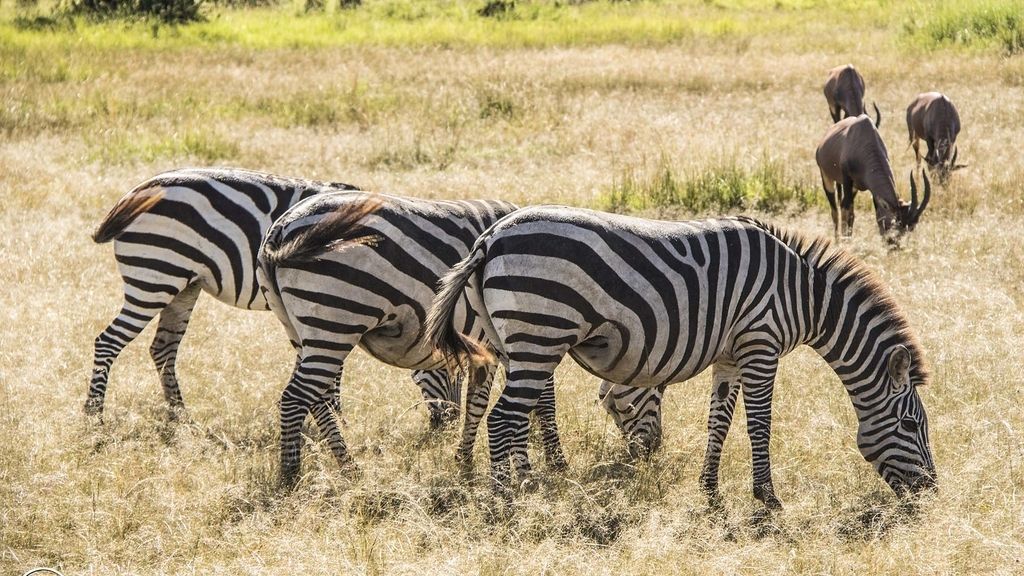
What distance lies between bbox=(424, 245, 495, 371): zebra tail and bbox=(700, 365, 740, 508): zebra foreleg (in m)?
1.34

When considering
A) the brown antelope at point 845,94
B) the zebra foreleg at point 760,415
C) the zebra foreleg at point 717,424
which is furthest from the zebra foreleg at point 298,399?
the brown antelope at point 845,94

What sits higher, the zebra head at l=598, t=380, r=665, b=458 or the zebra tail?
the zebra tail

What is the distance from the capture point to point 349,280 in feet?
18.5

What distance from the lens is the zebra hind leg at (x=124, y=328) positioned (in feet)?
22.4

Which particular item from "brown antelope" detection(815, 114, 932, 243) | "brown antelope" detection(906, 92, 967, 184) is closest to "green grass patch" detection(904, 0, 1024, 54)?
"brown antelope" detection(906, 92, 967, 184)

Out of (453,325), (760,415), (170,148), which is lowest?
(760,415)

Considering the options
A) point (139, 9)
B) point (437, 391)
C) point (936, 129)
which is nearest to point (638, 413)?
point (437, 391)

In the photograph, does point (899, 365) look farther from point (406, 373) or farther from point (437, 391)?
point (406, 373)

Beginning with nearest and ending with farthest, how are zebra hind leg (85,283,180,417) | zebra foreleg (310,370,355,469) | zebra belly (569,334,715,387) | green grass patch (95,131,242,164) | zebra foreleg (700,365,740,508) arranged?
zebra belly (569,334,715,387) → zebra foreleg (700,365,740,508) → zebra foreleg (310,370,355,469) → zebra hind leg (85,283,180,417) → green grass patch (95,131,242,164)

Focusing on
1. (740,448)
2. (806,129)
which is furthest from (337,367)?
(806,129)

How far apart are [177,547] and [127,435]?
1.89m

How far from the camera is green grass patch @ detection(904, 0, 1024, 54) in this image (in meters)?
22.5

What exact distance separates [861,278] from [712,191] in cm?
661

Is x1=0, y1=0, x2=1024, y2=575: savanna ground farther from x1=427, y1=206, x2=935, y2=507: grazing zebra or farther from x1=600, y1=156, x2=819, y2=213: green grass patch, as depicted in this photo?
x1=427, y1=206, x2=935, y2=507: grazing zebra
